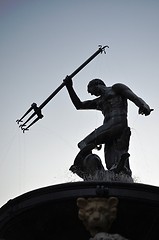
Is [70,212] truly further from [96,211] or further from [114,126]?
[114,126]

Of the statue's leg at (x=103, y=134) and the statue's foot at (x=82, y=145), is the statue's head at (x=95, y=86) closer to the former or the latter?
the statue's leg at (x=103, y=134)

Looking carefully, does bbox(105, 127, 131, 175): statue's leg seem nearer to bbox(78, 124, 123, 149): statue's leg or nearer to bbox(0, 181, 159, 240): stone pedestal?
bbox(78, 124, 123, 149): statue's leg

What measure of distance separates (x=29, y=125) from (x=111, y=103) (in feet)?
5.89

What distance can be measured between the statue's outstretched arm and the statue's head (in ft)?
1.19

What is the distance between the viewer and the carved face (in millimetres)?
7387

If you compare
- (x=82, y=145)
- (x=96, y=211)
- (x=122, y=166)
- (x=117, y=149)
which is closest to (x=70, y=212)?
(x=96, y=211)

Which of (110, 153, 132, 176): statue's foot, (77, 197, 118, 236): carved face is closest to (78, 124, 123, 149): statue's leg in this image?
(110, 153, 132, 176): statue's foot

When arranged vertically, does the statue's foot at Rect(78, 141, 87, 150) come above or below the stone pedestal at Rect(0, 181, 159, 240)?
above

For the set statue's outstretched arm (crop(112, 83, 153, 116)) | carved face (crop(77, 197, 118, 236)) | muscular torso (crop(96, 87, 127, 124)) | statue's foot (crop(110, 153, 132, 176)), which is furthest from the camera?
muscular torso (crop(96, 87, 127, 124))

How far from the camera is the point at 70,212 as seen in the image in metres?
7.98

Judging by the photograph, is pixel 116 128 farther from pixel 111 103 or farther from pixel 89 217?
pixel 89 217

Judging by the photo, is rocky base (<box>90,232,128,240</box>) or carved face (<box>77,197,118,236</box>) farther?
carved face (<box>77,197,118,236</box>)

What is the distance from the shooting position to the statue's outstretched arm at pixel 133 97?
9.67 meters

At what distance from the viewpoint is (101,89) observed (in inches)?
418
